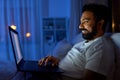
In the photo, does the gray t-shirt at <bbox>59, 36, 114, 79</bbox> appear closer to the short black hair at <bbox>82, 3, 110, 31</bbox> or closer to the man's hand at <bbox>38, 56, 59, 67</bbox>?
the man's hand at <bbox>38, 56, 59, 67</bbox>

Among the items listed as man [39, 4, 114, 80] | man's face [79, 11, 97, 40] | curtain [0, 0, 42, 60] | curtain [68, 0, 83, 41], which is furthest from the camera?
curtain [0, 0, 42, 60]

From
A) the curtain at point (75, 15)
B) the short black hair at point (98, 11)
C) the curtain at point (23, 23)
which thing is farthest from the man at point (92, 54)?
the curtain at point (23, 23)

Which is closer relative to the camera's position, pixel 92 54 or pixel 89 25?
pixel 92 54

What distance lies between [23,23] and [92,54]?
2141mm

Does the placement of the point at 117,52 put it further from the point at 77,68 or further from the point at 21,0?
the point at 21,0

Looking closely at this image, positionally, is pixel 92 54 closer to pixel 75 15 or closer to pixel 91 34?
pixel 91 34

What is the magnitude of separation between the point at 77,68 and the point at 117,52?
0.31 m

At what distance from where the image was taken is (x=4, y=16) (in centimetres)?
341

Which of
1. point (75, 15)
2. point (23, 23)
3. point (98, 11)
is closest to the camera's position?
point (98, 11)

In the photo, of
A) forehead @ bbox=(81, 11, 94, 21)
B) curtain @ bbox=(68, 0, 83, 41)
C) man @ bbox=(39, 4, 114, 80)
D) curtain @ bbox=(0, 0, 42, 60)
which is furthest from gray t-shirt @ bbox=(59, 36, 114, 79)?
curtain @ bbox=(0, 0, 42, 60)

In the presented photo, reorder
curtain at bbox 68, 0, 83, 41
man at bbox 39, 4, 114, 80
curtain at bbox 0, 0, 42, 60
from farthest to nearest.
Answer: curtain at bbox 0, 0, 42, 60 < curtain at bbox 68, 0, 83, 41 < man at bbox 39, 4, 114, 80

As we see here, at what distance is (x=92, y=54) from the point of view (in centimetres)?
148

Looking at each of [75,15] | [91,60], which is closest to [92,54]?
[91,60]

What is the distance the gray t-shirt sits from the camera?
56.8 inches
